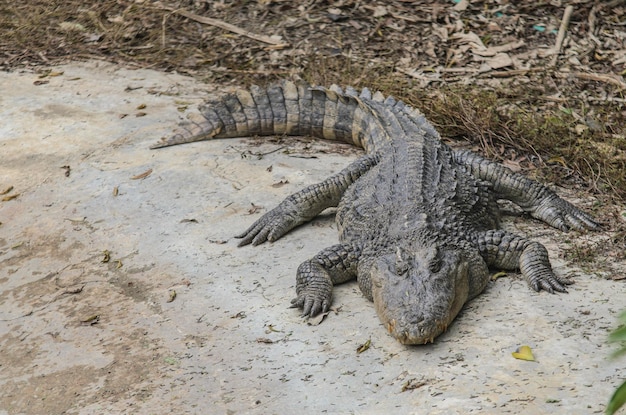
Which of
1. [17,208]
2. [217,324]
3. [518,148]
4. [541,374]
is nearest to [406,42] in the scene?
[518,148]

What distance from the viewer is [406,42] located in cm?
879

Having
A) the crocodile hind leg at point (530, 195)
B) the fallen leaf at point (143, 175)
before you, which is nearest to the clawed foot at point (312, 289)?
the crocodile hind leg at point (530, 195)

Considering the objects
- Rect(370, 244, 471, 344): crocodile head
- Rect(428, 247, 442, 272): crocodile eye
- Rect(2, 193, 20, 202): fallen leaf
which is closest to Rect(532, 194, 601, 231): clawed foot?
Rect(370, 244, 471, 344): crocodile head

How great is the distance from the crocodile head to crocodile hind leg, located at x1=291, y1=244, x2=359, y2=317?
0.30m

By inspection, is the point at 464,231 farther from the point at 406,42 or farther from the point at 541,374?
the point at 406,42

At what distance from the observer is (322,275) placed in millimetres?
4832

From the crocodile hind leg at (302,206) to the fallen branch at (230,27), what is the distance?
3446mm

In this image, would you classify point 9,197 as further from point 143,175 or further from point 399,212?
point 399,212

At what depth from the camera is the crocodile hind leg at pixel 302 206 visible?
5602 mm

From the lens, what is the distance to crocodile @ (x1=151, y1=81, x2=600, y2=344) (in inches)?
175

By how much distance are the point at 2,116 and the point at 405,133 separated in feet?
13.2

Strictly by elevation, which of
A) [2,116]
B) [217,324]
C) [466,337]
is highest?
[466,337]

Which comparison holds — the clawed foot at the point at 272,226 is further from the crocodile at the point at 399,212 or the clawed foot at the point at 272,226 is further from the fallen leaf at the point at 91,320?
the fallen leaf at the point at 91,320

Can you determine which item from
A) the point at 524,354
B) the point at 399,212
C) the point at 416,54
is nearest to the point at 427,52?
the point at 416,54
